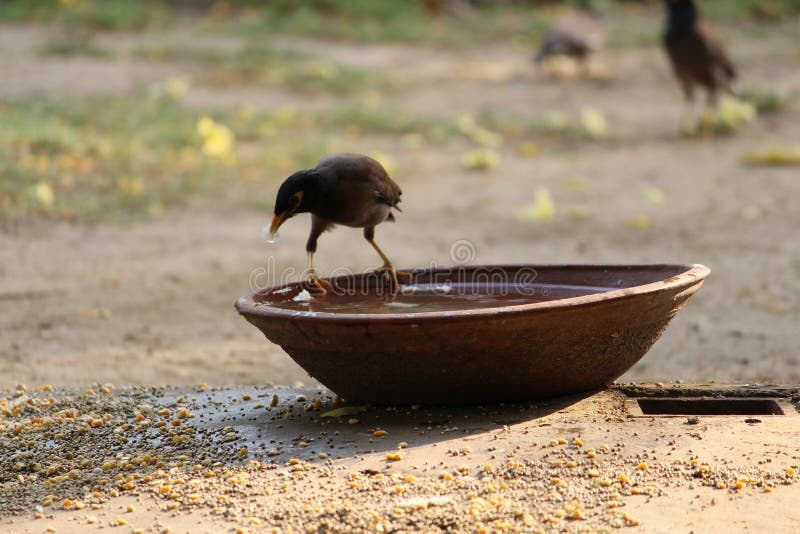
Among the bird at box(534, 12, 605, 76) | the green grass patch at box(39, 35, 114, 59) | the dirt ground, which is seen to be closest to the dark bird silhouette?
the bird at box(534, 12, 605, 76)

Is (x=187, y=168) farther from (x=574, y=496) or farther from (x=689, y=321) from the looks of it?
(x=574, y=496)

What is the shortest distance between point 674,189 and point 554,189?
1.04 meters

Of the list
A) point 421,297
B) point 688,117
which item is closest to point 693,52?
point 688,117

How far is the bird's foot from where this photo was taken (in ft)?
14.4

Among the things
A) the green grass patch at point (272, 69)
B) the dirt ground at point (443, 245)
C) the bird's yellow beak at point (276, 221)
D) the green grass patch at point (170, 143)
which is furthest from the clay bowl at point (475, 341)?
the green grass patch at point (272, 69)

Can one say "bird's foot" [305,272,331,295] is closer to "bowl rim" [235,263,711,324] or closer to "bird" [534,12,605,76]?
"bowl rim" [235,263,711,324]

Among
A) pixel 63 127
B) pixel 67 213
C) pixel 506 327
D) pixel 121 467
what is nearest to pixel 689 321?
pixel 506 327

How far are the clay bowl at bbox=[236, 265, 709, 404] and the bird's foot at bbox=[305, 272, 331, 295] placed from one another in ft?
0.50

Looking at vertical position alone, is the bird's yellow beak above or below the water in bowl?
above

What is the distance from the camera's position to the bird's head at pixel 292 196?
4078 mm

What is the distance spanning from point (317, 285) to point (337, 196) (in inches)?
16.0

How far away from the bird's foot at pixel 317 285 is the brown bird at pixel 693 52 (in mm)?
7889

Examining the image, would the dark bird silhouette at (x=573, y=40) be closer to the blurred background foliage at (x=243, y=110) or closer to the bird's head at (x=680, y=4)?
the blurred background foliage at (x=243, y=110)

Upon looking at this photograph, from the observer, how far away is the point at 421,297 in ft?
14.5
